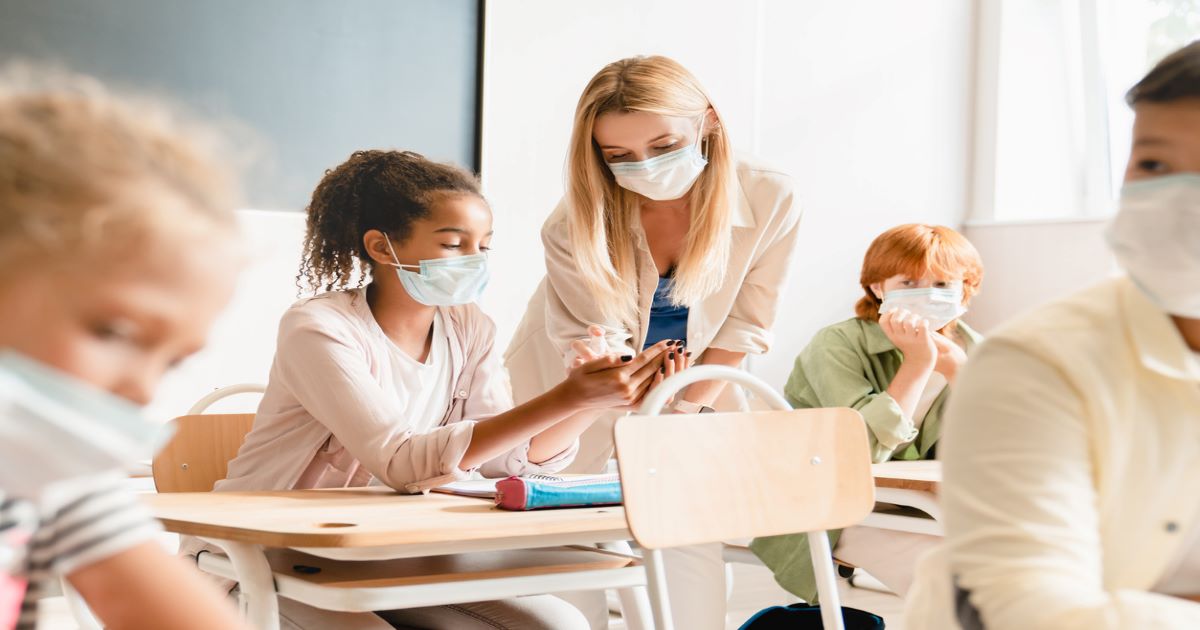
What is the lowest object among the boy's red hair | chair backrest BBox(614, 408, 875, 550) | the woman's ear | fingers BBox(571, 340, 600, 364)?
chair backrest BBox(614, 408, 875, 550)

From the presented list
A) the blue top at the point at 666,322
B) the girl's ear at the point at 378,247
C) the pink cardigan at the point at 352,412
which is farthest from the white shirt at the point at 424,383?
the blue top at the point at 666,322

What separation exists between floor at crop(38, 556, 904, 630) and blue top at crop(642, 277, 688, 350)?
3.62 feet

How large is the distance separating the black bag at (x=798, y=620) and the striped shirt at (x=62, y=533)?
1538 millimetres

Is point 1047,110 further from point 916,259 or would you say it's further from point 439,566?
point 439,566

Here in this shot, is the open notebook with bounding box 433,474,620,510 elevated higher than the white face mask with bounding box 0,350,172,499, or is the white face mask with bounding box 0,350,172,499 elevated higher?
the white face mask with bounding box 0,350,172,499

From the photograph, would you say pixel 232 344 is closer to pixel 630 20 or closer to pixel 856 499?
pixel 630 20

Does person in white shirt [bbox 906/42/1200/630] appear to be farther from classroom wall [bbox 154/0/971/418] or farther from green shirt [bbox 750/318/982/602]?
classroom wall [bbox 154/0/971/418]

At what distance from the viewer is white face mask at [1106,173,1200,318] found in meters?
0.79

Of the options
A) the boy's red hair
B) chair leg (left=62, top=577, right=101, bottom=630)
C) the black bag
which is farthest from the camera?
the boy's red hair

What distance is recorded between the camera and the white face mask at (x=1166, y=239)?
79 cm

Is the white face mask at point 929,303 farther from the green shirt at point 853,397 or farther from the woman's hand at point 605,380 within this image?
the woman's hand at point 605,380

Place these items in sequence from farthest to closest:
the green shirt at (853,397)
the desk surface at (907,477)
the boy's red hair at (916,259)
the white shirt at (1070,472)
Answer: the boy's red hair at (916,259) → the green shirt at (853,397) → the desk surface at (907,477) → the white shirt at (1070,472)

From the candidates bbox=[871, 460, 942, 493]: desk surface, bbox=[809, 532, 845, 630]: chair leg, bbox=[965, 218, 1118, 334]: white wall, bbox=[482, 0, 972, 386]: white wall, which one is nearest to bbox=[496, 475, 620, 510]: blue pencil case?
bbox=[809, 532, 845, 630]: chair leg

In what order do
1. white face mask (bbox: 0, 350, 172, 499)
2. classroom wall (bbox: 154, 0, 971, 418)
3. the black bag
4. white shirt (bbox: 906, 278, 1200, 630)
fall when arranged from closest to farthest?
white face mask (bbox: 0, 350, 172, 499) < white shirt (bbox: 906, 278, 1200, 630) < the black bag < classroom wall (bbox: 154, 0, 971, 418)
